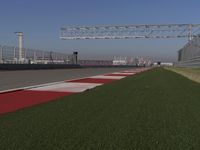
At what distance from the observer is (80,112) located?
22.8 ft

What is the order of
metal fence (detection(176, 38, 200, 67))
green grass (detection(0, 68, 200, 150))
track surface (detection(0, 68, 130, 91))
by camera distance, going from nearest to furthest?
1. green grass (detection(0, 68, 200, 150))
2. track surface (detection(0, 68, 130, 91))
3. metal fence (detection(176, 38, 200, 67))

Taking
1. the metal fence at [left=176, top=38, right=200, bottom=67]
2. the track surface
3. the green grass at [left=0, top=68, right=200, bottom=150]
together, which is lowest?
the track surface

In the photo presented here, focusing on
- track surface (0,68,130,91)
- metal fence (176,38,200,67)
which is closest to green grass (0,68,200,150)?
track surface (0,68,130,91)

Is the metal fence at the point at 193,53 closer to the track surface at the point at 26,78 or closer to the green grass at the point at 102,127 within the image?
the track surface at the point at 26,78

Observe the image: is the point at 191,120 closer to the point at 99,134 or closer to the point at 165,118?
the point at 165,118

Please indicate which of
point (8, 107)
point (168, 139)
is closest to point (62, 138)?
point (168, 139)

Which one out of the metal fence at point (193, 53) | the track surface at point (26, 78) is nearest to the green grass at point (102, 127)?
the track surface at point (26, 78)

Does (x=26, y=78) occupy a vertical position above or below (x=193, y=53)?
below

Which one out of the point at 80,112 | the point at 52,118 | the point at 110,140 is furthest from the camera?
the point at 80,112

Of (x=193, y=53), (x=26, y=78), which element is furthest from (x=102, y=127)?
(x=193, y=53)

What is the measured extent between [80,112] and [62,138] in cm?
228

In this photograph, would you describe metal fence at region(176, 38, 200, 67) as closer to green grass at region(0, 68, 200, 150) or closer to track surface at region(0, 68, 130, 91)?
track surface at region(0, 68, 130, 91)

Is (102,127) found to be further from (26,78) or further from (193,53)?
(193,53)

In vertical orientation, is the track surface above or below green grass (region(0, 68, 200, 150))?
below
